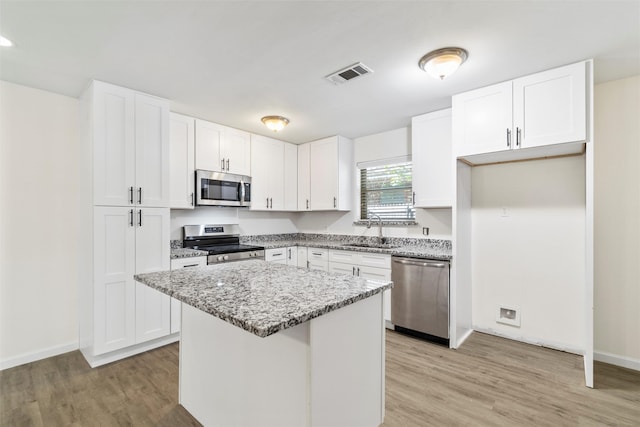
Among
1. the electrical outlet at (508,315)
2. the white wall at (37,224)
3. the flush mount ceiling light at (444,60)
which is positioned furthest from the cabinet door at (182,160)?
the electrical outlet at (508,315)

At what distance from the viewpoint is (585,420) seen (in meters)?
1.84

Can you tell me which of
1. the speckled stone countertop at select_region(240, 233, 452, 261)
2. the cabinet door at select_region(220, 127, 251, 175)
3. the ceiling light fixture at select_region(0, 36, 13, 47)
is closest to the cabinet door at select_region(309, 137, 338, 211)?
the speckled stone countertop at select_region(240, 233, 452, 261)

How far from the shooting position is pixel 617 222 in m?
2.57

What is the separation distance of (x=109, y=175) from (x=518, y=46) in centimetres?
342

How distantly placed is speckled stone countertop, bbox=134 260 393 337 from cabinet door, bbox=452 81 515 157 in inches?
73.7

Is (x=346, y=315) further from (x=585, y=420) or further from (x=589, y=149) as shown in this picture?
(x=589, y=149)

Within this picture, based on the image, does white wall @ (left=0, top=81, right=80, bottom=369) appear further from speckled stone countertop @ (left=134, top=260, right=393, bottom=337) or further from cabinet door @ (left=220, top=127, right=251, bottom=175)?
speckled stone countertop @ (left=134, top=260, right=393, bottom=337)

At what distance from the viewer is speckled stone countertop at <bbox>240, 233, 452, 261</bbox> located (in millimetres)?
3146

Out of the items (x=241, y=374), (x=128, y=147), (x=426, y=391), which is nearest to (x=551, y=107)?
(x=426, y=391)

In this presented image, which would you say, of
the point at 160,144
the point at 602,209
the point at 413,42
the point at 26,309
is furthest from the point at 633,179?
the point at 26,309

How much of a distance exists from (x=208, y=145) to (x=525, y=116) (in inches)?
131

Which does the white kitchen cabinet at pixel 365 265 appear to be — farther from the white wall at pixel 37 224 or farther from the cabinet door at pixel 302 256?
the white wall at pixel 37 224

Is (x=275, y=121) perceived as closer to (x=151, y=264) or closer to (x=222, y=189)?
(x=222, y=189)

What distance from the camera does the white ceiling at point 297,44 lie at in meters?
1.68
